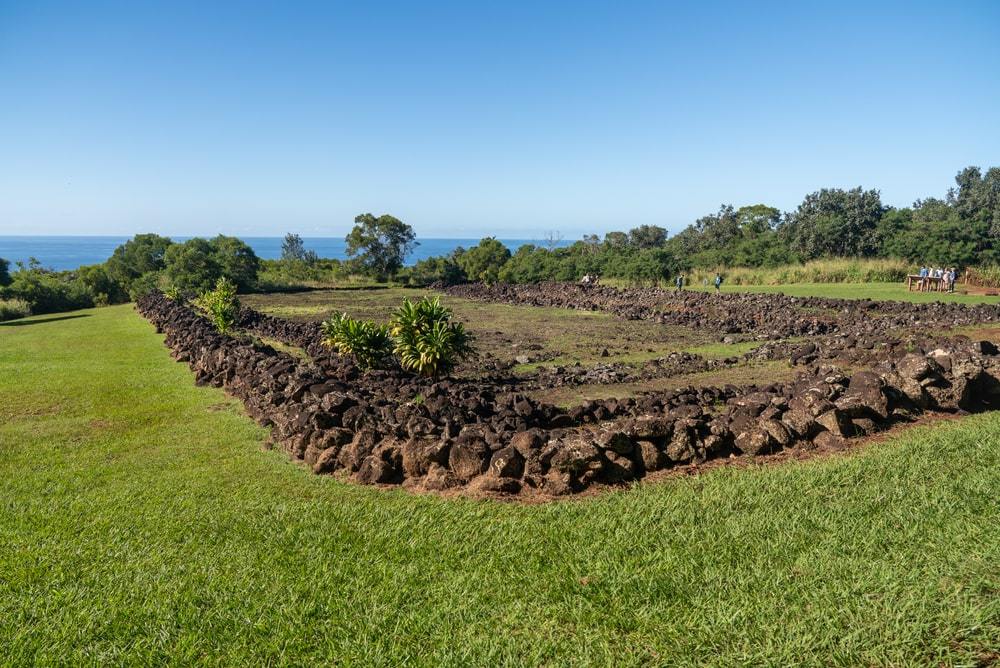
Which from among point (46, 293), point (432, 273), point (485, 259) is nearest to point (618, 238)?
point (485, 259)

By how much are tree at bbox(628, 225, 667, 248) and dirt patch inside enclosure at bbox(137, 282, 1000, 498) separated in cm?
7352

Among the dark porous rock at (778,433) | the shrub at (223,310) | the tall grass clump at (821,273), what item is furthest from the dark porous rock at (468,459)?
the tall grass clump at (821,273)

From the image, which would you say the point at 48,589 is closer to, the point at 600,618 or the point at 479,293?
the point at 600,618

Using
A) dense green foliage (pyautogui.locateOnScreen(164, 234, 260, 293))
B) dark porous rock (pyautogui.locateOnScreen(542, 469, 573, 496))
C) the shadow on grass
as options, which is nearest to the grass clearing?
dense green foliage (pyautogui.locateOnScreen(164, 234, 260, 293))

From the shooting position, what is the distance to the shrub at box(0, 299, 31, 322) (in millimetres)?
32031

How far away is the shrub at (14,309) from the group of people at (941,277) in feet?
155

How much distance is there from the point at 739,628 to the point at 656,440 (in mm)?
3658

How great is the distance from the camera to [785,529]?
5746mm

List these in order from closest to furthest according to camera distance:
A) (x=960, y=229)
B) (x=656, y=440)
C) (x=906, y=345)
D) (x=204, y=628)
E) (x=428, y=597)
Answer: (x=204, y=628) < (x=428, y=597) < (x=656, y=440) < (x=906, y=345) < (x=960, y=229)

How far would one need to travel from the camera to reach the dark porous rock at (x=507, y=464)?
23.7ft

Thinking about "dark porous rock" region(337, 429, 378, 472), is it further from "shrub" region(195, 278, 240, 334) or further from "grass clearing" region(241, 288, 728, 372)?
"shrub" region(195, 278, 240, 334)

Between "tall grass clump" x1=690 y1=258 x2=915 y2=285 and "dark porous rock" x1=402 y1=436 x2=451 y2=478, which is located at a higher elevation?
"tall grass clump" x1=690 y1=258 x2=915 y2=285

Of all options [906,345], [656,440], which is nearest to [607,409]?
[656,440]

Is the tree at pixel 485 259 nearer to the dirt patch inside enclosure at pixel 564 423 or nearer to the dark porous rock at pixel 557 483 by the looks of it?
the dirt patch inside enclosure at pixel 564 423
